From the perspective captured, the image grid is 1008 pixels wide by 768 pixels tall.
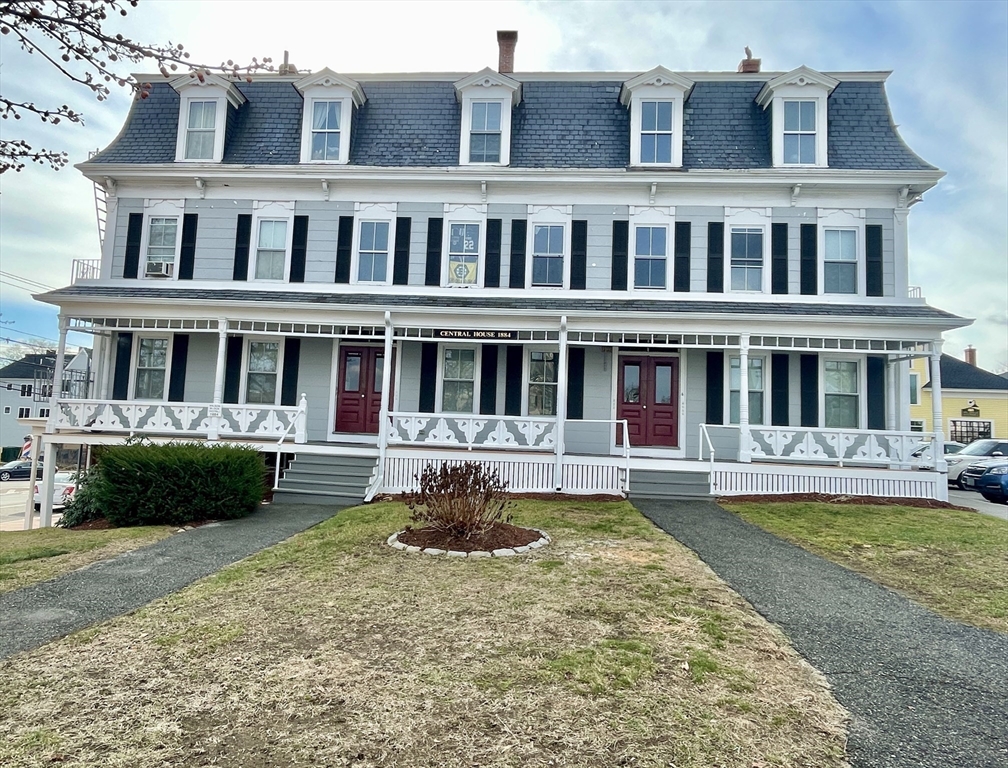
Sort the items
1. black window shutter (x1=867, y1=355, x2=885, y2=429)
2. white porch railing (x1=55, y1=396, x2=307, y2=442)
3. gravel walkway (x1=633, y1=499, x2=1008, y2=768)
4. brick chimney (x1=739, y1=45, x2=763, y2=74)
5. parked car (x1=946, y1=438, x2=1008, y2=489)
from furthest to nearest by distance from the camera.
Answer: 1. parked car (x1=946, y1=438, x2=1008, y2=489)
2. brick chimney (x1=739, y1=45, x2=763, y2=74)
3. black window shutter (x1=867, y1=355, x2=885, y2=429)
4. white porch railing (x1=55, y1=396, x2=307, y2=442)
5. gravel walkway (x1=633, y1=499, x2=1008, y2=768)

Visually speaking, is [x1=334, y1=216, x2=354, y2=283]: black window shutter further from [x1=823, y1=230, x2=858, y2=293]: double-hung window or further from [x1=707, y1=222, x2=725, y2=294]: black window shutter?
[x1=823, y1=230, x2=858, y2=293]: double-hung window

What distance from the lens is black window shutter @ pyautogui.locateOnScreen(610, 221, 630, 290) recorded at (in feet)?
44.8

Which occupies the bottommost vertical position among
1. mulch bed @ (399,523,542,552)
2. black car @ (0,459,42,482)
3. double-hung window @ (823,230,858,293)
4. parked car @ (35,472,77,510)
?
black car @ (0,459,42,482)

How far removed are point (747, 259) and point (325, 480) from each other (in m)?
10.8

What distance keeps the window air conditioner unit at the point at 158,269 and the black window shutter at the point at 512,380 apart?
8.62 m

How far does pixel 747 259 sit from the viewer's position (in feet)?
44.5

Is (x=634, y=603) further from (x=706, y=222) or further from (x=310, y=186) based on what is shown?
(x=310, y=186)

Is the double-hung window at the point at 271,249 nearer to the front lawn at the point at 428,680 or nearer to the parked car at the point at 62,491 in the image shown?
the parked car at the point at 62,491

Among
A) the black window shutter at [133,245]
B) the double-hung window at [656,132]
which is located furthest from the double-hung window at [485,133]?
the black window shutter at [133,245]

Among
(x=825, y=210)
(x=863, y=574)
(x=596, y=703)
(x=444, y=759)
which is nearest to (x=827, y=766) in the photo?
(x=596, y=703)

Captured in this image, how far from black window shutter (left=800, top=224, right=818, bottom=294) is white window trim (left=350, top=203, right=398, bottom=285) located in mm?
9655

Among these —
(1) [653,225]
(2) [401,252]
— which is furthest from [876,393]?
(2) [401,252]

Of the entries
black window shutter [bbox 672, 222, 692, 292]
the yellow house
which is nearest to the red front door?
black window shutter [bbox 672, 222, 692, 292]

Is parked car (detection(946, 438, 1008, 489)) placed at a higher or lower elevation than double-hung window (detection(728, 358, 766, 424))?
lower
